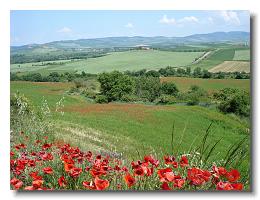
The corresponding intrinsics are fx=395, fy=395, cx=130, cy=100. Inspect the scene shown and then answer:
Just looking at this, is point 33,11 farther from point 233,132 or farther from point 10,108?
point 233,132

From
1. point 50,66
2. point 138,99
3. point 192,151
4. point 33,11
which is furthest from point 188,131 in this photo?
point 33,11

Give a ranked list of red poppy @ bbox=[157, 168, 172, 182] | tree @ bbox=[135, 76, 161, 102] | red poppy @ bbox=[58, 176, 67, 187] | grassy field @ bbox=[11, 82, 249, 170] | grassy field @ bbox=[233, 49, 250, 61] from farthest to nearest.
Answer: tree @ bbox=[135, 76, 161, 102] < grassy field @ bbox=[11, 82, 249, 170] < grassy field @ bbox=[233, 49, 250, 61] < red poppy @ bbox=[58, 176, 67, 187] < red poppy @ bbox=[157, 168, 172, 182]

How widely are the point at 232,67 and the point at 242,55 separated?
0.64 feet

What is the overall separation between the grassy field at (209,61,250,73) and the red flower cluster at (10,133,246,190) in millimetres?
865

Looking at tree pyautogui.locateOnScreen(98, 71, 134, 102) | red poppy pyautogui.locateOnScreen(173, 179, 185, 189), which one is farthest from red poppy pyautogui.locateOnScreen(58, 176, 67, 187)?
tree pyautogui.locateOnScreen(98, 71, 134, 102)

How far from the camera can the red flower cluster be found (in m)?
2.64

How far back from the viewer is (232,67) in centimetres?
344

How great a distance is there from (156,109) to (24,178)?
4.32 feet

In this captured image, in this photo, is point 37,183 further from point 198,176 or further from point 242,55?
point 242,55

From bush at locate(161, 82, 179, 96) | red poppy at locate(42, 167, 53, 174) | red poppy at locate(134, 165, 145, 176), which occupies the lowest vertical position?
red poppy at locate(42, 167, 53, 174)

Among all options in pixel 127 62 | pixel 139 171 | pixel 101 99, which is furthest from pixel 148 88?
pixel 139 171

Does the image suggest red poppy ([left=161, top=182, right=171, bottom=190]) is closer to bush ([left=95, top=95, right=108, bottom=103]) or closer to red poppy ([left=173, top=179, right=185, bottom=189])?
red poppy ([left=173, top=179, right=185, bottom=189])

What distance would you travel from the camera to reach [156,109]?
363 centimetres

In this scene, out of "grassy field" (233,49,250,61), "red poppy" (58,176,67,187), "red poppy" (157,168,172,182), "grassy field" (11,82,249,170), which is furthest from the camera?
"grassy field" (11,82,249,170)
